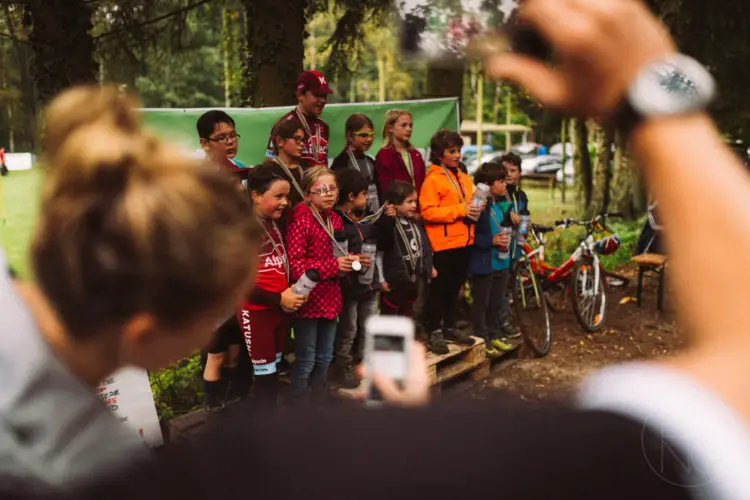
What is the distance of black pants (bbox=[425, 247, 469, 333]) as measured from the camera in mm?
5430

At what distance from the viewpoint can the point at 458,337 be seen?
556 cm

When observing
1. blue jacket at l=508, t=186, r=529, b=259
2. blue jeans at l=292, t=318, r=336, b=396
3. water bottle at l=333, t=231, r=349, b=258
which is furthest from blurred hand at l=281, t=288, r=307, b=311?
blue jacket at l=508, t=186, r=529, b=259

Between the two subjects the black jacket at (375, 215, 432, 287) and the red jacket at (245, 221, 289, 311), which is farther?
the black jacket at (375, 215, 432, 287)

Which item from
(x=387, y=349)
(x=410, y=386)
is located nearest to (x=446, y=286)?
(x=387, y=349)

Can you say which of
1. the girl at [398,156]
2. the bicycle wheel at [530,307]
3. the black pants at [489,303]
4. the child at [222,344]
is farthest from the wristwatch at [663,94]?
the bicycle wheel at [530,307]

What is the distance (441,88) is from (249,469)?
817 cm

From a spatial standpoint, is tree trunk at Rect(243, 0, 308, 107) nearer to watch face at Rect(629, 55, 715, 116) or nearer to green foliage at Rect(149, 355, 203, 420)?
green foliage at Rect(149, 355, 203, 420)

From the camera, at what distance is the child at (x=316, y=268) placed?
398 centimetres

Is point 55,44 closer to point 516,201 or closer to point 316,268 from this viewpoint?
point 316,268

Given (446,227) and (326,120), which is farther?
(326,120)

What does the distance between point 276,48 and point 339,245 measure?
2.82 m

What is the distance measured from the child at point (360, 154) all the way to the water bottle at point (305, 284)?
146cm

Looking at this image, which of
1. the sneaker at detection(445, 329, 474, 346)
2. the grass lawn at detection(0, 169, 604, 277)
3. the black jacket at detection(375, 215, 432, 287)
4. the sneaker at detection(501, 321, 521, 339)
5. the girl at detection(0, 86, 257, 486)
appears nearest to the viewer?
the girl at detection(0, 86, 257, 486)

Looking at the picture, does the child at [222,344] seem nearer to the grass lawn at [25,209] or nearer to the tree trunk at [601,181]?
the grass lawn at [25,209]
